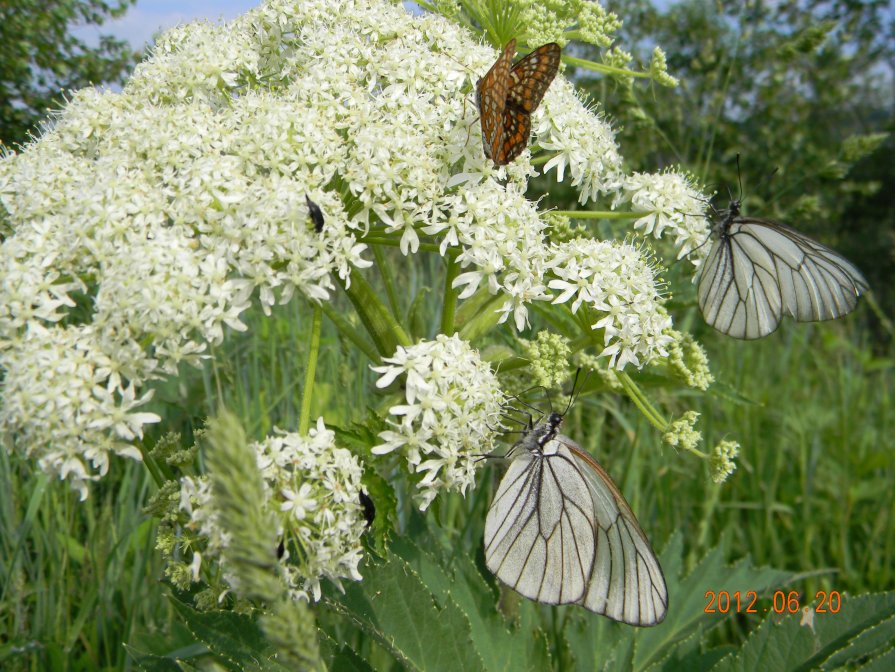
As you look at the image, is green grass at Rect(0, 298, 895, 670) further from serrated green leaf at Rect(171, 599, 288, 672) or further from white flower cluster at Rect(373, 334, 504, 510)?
serrated green leaf at Rect(171, 599, 288, 672)

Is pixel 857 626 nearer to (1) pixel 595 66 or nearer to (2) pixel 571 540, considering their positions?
(2) pixel 571 540

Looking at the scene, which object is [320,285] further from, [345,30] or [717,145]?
[717,145]

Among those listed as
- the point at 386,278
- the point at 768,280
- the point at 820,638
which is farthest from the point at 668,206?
the point at 820,638

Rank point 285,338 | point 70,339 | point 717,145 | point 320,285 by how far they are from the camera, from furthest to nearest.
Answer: point 717,145 < point 285,338 < point 320,285 < point 70,339

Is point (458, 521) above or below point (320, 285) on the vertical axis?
below

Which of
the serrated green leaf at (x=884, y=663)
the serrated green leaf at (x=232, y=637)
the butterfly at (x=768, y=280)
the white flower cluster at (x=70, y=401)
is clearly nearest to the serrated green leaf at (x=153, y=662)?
the serrated green leaf at (x=232, y=637)

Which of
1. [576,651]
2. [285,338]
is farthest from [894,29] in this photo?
[576,651]

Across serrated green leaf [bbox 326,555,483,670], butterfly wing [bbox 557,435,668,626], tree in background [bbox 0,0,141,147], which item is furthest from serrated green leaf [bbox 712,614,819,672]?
tree in background [bbox 0,0,141,147]
